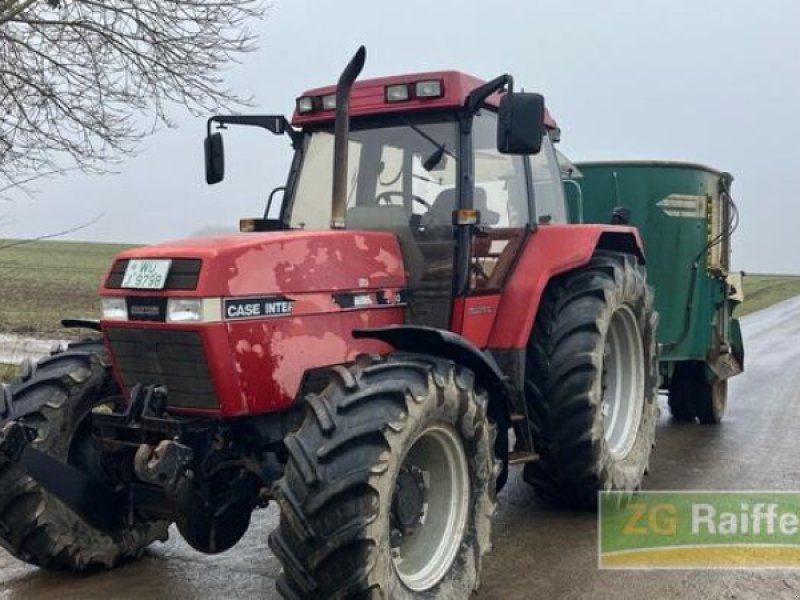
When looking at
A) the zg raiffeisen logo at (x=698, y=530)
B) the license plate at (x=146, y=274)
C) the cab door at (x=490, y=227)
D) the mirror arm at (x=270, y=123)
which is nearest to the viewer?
the license plate at (x=146, y=274)

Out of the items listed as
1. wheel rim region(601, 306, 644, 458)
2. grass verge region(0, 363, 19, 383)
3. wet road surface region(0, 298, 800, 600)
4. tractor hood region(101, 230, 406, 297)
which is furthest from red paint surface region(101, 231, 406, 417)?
grass verge region(0, 363, 19, 383)

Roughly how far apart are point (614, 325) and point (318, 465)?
3087 mm

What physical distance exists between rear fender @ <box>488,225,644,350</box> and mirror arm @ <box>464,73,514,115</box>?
36.8 inches

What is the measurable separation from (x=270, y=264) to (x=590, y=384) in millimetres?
2045

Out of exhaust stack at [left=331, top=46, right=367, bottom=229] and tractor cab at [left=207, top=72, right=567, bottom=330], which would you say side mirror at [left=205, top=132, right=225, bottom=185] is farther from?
exhaust stack at [left=331, top=46, right=367, bottom=229]

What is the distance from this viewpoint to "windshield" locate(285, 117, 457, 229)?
4824mm

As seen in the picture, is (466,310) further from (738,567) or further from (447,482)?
(738,567)

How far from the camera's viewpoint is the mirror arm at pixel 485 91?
4418 mm

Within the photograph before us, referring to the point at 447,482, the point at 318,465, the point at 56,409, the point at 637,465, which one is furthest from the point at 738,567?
the point at 56,409

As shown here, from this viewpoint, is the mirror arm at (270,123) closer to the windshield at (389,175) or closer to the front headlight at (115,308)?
the windshield at (389,175)

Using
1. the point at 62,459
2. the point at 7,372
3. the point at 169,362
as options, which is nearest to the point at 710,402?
the point at 169,362

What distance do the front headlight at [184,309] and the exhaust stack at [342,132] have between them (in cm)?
101

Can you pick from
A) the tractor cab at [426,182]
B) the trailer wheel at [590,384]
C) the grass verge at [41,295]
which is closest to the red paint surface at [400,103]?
the tractor cab at [426,182]

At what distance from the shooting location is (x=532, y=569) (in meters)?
4.52
